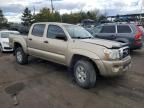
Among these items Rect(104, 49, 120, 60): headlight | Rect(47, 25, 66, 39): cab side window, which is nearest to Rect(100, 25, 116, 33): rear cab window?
Rect(47, 25, 66, 39): cab side window

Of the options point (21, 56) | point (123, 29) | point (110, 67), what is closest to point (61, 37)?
point (110, 67)

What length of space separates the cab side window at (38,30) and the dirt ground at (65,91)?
1.40 metres

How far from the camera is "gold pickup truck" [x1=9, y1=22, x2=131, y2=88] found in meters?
5.25

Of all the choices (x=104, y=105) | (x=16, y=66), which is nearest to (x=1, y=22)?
(x=16, y=66)

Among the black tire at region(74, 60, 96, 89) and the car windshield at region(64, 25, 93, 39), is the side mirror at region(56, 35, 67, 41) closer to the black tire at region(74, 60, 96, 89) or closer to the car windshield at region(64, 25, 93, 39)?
the car windshield at region(64, 25, 93, 39)

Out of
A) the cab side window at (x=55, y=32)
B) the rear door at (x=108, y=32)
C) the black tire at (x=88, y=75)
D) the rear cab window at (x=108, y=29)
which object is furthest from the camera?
the rear cab window at (x=108, y=29)

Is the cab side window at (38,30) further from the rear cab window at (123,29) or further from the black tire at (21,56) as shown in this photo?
the rear cab window at (123,29)

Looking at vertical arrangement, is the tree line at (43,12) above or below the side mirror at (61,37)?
above

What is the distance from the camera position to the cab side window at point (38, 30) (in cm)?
730

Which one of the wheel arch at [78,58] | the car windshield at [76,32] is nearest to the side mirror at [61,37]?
the car windshield at [76,32]

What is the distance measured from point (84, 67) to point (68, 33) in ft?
4.50

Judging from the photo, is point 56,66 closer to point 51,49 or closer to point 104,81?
point 51,49

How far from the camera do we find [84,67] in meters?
5.51

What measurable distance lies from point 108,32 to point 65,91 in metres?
6.93
